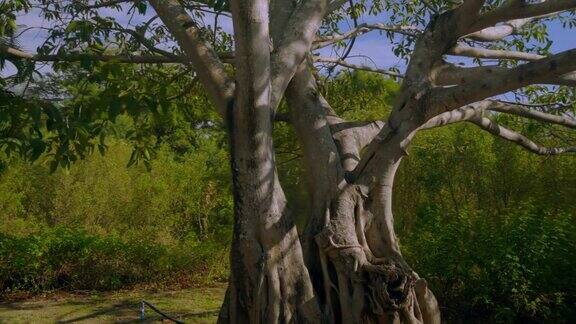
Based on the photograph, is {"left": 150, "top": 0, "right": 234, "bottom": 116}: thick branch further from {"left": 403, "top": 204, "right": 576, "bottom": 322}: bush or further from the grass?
the grass

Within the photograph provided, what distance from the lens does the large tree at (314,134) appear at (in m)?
7.49

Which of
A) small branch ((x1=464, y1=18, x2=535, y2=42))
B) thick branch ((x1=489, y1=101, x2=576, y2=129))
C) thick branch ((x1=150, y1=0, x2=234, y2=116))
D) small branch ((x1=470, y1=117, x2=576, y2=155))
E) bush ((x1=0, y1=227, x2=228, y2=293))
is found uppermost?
small branch ((x1=464, y1=18, x2=535, y2=42))

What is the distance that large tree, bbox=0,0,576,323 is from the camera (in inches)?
295

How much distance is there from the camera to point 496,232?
34.0 ft

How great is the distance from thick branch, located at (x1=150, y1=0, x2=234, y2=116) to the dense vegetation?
1.97 feet

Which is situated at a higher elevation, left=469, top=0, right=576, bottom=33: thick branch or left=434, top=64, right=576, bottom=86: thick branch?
left=469, top=0, right=576, bottom=33: thick branch

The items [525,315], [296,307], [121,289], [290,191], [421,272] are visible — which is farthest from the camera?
[121,289]

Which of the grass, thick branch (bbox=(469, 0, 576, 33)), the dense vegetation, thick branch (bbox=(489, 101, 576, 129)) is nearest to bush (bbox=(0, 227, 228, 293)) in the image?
the dense vegetation

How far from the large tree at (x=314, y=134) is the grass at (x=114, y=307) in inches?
180

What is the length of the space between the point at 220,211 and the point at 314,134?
31.6 ft

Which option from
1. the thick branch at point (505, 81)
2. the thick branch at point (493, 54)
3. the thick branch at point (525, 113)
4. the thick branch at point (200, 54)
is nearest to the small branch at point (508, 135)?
the thick branch at point (525, 113)

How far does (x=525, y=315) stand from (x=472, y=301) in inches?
29.2

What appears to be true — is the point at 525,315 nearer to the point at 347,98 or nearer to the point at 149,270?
the point at 347,98

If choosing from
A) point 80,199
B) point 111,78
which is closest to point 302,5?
point 111,78
